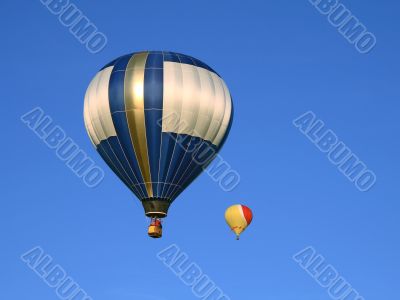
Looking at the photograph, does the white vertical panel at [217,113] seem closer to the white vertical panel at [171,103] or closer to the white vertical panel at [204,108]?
the white vertical panel at [204,108]

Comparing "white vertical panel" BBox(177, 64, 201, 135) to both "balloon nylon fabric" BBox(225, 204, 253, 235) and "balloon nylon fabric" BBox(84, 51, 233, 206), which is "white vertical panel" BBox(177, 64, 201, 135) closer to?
"balloon nylon fabric" BBox(84, 51, 233, 206)

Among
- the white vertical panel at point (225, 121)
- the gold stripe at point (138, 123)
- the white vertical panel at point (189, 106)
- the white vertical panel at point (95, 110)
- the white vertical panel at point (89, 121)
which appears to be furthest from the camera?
the white vertical panel at point (225, 121)

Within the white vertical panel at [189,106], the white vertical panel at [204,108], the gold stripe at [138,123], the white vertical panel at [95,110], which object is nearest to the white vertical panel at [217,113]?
the white vertical panel at [204,108]

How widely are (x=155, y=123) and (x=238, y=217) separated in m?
6.52

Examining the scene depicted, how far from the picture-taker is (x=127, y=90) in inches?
2239

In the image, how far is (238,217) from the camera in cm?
6016

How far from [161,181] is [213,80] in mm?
5319

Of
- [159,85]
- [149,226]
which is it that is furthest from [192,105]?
[149,226]

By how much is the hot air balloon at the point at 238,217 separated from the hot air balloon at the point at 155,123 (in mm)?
3138

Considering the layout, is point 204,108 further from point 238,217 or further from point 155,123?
point 238,217

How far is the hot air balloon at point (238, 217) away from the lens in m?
60.0

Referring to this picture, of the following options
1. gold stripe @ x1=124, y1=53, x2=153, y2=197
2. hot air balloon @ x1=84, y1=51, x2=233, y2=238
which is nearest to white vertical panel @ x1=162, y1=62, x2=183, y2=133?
hot air balloon @ x1=84, y1=51, x2=233, y2=238

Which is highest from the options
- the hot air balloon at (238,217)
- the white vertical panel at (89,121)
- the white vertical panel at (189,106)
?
the white vertical panel at (189,106)

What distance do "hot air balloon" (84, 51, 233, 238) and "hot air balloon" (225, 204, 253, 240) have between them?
10.3 feet
